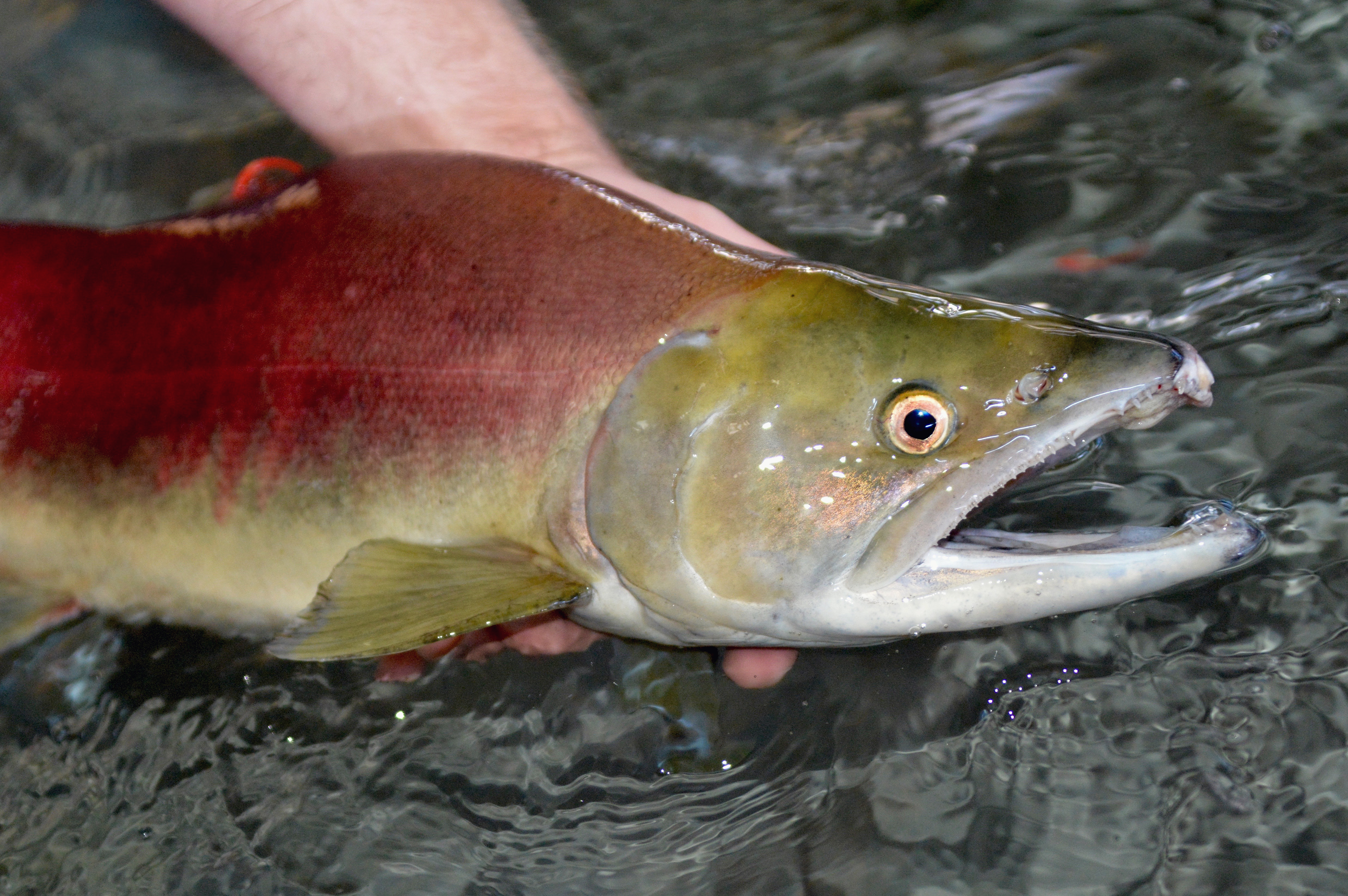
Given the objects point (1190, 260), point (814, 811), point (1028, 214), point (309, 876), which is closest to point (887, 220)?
point (1028, 214)

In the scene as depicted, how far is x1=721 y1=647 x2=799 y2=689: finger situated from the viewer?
2135 millimetres

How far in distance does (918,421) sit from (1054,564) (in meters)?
0.31

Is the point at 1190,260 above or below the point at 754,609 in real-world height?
above

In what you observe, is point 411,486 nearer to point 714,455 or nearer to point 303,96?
point 714,455

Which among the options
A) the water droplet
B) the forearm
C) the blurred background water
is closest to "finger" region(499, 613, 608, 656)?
the blurred background water

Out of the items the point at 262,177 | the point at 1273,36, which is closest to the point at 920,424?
the point at 262,177

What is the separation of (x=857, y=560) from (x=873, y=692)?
0.51m

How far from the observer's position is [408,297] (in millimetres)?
1933

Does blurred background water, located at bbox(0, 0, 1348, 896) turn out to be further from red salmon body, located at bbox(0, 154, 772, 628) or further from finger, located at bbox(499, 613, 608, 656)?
red salmon body, located at bbox(0, 154, 772, 628)

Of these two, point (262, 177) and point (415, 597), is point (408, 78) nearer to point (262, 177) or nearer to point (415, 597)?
point (262, 177)

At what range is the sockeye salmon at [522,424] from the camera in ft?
5.60

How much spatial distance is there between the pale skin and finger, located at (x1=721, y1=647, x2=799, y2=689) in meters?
1.15

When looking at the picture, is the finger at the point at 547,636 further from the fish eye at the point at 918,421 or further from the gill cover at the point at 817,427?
the fish eye at the point at 918,421

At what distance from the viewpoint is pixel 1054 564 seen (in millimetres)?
1697
